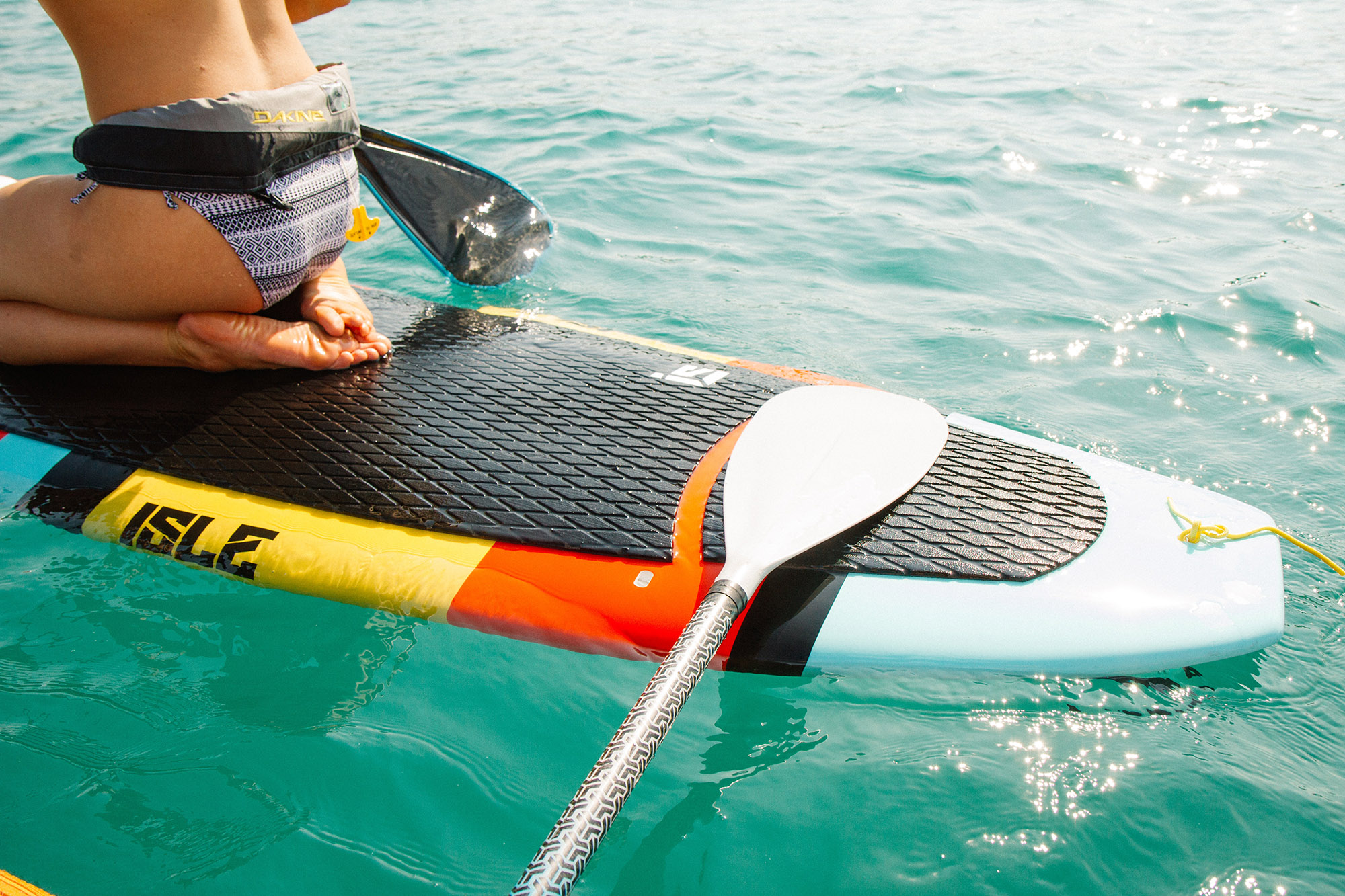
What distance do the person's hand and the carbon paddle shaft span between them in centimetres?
207

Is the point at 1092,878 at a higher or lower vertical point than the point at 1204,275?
lower

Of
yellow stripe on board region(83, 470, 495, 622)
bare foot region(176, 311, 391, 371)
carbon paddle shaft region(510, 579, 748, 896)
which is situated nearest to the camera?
carbon paddle shaft region(510, 579, 748, 896)

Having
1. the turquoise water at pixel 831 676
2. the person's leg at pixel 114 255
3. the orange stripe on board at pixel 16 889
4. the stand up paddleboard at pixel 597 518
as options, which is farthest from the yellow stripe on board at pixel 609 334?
the orange stripe on board at pixel 16 889

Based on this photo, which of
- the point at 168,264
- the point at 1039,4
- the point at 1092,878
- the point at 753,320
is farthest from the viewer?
the point at 1039,4

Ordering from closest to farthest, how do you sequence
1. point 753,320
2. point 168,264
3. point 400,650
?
point 400,650, point 168,264, point 753,320

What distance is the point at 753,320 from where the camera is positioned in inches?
134

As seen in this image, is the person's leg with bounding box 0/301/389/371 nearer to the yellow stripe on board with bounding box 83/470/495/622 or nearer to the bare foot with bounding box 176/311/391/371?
the bare foot with bounding box 176/311/391/371

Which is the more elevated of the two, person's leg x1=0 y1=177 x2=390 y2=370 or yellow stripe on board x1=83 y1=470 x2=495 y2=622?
person's leg x1=0 y1=177 x2=390 y2=370

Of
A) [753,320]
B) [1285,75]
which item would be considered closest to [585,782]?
[753,320]

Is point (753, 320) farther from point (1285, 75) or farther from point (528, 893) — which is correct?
point (1285, 75)

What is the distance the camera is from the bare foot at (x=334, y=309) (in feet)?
7.66

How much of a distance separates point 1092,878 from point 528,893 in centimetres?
97

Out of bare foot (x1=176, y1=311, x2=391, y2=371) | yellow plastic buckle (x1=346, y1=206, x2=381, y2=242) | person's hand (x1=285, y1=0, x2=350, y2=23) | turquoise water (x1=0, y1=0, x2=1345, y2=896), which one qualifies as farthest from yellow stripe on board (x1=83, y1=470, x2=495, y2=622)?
person's hand (x1=285, y1=0, x2=350, y2=23)

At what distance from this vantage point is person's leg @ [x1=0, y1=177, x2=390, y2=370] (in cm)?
198
